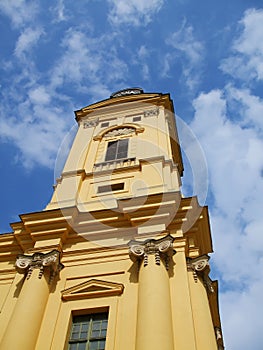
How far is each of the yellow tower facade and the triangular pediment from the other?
0.11 ft

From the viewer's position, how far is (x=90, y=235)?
53.7ft

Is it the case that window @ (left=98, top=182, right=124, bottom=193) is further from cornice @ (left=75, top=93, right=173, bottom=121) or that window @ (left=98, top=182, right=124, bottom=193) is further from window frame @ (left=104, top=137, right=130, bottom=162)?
cornice @ (left=75, top=93, right=173, bottom=121)

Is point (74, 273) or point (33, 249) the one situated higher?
point (33, 249)

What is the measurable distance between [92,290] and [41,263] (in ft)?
7.00

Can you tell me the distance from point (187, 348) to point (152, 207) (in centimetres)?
607

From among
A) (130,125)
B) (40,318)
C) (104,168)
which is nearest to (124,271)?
(40,318)

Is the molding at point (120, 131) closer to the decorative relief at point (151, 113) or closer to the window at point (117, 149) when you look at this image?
the window at point (117, 149)

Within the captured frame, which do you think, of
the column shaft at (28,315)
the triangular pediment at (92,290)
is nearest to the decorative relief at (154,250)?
the triangular pediment at (92,290)

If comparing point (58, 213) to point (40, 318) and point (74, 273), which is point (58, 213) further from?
point (40, 318)

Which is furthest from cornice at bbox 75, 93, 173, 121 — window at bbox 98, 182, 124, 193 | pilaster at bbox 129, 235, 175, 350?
pilaster at bbox 129, 235, 175, 350

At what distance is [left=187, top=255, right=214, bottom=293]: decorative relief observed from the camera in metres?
14.1

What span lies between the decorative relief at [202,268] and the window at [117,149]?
32.3 feet

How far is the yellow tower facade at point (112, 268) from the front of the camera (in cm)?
1224

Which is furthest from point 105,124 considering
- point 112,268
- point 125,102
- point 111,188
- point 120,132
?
point 112,268
